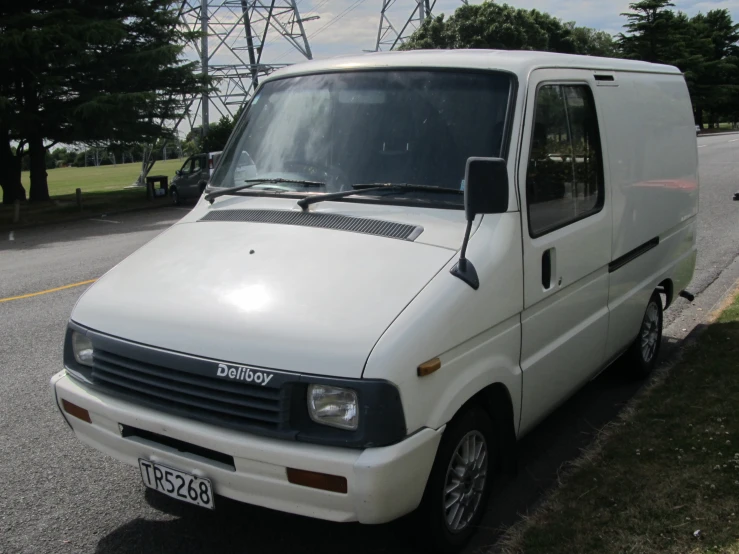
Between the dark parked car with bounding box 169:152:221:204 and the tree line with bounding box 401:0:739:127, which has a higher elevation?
the tree line with bounding box 401:0:739:127

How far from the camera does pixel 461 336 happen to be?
323cm

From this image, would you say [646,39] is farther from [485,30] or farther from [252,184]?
[252,184]

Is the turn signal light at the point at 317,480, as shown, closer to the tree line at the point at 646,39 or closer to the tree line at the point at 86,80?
the tree line at the point at 86,80

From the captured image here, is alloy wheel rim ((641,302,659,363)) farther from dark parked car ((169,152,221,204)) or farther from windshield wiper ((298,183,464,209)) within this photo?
dark parked car ((169,152,221,204))

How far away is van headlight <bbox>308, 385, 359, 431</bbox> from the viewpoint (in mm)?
2900

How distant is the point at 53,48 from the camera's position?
2188cm

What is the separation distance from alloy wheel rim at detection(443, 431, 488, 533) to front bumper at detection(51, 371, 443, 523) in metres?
0.35

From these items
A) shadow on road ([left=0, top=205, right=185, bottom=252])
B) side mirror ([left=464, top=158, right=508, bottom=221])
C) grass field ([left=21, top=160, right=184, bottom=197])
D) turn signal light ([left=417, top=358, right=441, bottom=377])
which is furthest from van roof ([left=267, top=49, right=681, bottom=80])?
grass field ([left=21, top=160, right=184, bottom=197])

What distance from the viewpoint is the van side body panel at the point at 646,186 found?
4.92m

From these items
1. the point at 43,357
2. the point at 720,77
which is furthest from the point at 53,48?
the point at 720,77

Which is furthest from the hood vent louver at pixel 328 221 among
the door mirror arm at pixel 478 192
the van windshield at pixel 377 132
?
the door mirror arm at pixel 478 192

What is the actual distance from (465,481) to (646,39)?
2606 inches

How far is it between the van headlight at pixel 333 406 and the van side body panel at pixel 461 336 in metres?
0.13

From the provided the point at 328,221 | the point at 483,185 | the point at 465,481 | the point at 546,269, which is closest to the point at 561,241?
the point at 546,269
